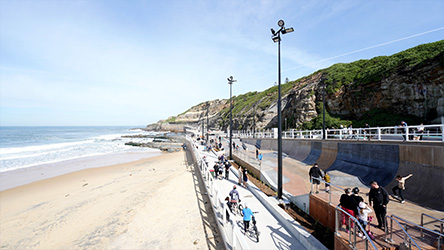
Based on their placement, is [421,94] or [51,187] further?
[421,94]

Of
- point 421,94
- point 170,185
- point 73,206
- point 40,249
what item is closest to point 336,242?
point 40,249

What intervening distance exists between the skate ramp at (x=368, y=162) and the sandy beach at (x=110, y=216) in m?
8.47

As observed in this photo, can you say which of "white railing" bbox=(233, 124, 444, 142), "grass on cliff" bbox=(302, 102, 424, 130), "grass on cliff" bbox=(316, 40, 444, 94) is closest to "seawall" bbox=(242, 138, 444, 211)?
"white railing" bbox=(233, 124, 444, 142)

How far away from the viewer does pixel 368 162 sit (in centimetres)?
1187

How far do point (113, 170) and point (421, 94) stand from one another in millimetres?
37621

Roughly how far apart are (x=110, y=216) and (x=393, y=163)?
14937mm

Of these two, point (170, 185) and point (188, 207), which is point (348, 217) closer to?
point (188, 207)

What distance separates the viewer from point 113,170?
2430cm

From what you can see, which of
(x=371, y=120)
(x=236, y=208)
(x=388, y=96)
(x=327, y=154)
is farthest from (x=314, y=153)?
(x=388, y=96)

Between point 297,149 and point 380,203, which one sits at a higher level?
point 380,203

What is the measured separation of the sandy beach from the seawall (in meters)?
7.98

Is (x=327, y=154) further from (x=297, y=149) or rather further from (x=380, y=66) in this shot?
(x=380, y=66)

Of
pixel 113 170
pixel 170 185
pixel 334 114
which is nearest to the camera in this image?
pixel 170 185

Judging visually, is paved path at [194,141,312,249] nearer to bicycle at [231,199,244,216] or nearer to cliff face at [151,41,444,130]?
bicycle at [231,199,244,216]
